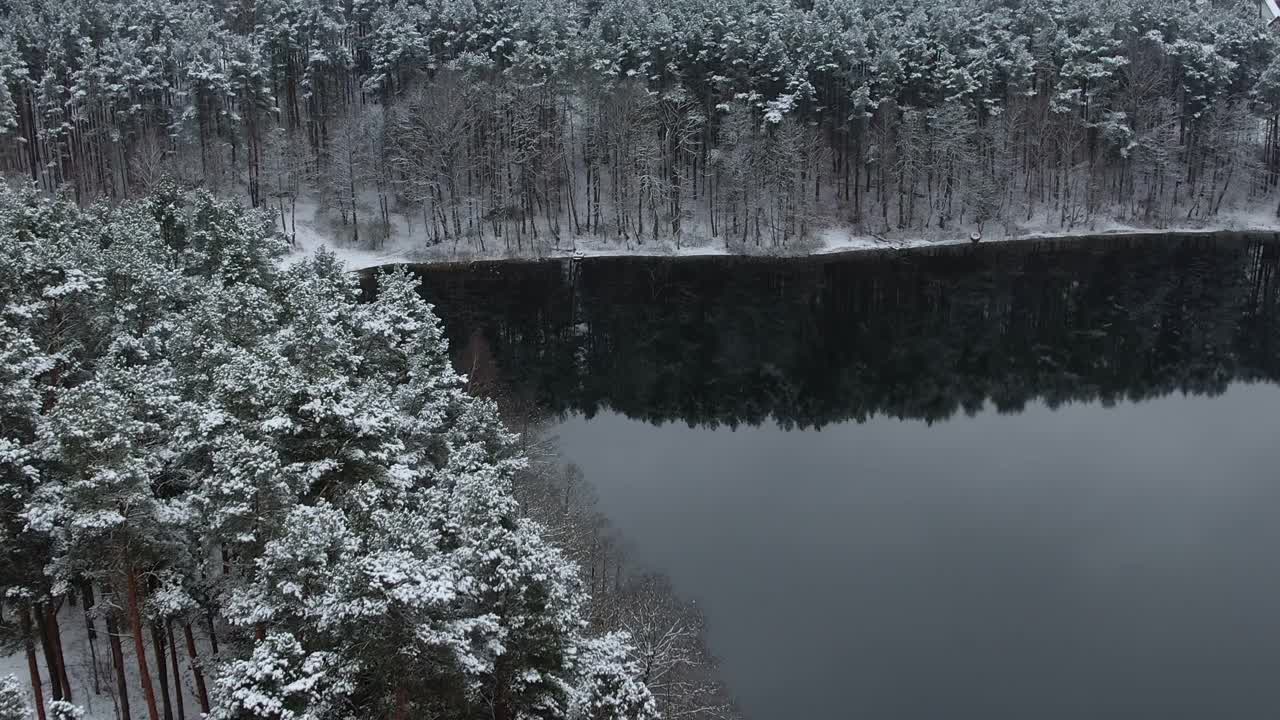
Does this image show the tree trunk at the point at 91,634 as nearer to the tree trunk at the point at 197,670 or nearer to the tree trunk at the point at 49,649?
the tree trunk at the point at 49,649

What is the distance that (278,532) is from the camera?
80.2 ft

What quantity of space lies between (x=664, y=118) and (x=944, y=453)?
53.1m

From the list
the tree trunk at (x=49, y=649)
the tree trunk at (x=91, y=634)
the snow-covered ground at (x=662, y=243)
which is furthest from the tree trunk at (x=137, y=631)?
the snow-covered ground at (x=662, y=243)

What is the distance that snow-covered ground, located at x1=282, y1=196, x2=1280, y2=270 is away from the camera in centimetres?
9056

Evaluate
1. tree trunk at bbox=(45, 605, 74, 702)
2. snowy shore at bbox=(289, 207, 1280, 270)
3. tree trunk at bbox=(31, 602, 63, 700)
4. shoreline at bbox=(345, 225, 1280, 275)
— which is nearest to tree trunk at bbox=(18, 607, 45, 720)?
tree trunk at bbox=(31, 602, 63, 700)

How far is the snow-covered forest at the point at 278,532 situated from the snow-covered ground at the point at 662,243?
167 feet

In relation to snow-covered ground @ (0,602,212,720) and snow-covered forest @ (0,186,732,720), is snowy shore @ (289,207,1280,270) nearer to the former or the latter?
snow-covered forest @ (0,186,732,720)

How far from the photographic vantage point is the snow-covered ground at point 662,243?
297 feet

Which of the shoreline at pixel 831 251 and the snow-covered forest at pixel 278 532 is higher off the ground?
the shoreline at pixel 831 251

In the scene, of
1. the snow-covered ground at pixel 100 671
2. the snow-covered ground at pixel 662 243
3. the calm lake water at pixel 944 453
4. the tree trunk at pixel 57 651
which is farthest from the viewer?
the snow-covered ground at pixel 662 243

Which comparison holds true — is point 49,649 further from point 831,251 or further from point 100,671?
point 831,251

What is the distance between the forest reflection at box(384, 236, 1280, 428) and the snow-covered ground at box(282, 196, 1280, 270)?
2080mm

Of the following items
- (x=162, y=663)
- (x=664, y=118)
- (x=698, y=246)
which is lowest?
(x=162, y=663)

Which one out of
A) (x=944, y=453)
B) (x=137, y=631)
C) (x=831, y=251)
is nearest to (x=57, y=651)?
(x=137, y=631)
